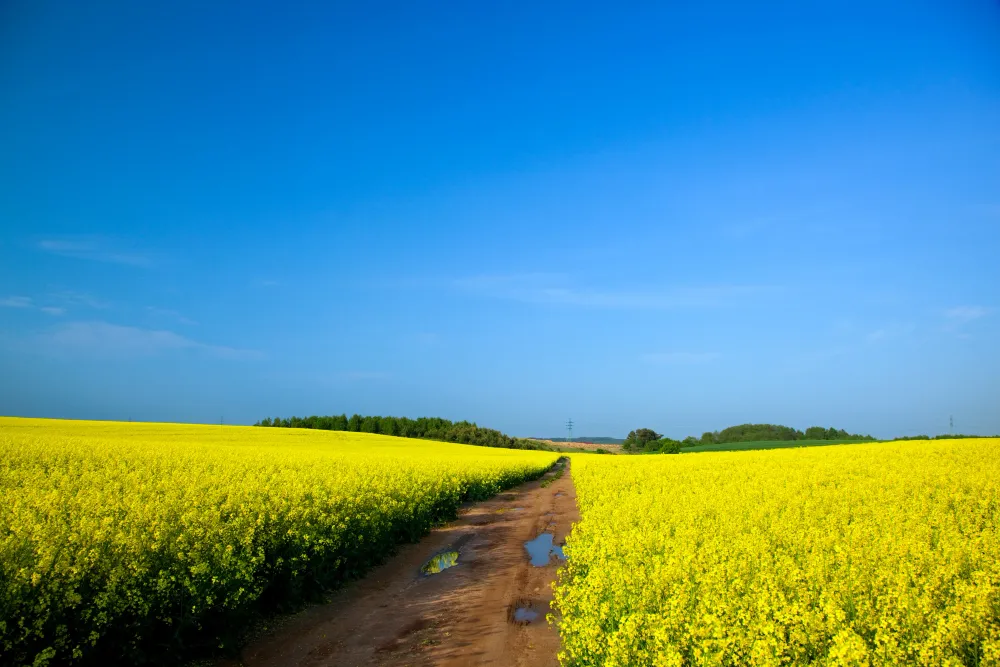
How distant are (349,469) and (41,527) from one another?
12986mm

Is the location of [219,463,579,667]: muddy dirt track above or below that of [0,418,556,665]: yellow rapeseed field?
below

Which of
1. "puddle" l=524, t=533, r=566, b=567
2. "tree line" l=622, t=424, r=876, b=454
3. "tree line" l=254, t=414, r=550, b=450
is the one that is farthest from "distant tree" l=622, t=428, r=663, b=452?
"puddle" l=524, t=533, r=566, b=567

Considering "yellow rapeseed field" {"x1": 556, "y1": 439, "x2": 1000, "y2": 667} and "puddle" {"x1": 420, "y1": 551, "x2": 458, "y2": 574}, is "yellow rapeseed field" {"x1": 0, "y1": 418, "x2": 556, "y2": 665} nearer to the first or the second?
"puddle" {"x1": 420, "y1": 551, "x2": 458, "y2": 574}

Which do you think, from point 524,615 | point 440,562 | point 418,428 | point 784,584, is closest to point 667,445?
point 418,428

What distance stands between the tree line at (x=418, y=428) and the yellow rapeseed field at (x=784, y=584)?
81.4 m

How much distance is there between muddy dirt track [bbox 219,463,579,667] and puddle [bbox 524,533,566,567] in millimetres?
225

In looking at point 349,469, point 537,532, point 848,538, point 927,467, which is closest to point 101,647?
point 848,538

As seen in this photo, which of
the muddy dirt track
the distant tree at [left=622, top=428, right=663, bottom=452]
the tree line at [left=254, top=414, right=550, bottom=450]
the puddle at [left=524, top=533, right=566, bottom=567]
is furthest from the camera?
the distant tree at [left=622, top=428, right=663, bottom=452]

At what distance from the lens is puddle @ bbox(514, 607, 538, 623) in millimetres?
9102

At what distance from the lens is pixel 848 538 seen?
25.9 ft

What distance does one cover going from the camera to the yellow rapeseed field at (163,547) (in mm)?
5934

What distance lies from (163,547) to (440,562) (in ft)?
22.4

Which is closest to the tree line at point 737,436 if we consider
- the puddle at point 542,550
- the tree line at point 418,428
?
the tree line at point 418,428

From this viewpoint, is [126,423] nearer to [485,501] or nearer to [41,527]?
[485,501]
